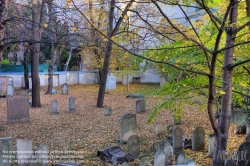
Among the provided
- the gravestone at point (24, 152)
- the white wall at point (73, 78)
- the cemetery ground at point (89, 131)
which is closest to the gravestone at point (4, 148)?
the gravestone at point (24, 152)

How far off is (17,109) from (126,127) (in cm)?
488

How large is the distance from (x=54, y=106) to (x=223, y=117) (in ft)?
31.0

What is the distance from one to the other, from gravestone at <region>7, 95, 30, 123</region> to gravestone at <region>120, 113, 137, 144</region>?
15.0 ft

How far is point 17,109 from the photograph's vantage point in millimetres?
10102

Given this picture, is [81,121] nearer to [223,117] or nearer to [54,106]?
[54,106]

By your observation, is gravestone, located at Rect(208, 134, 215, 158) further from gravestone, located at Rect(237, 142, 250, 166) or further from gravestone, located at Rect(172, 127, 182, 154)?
gravestone, located at Rect(237, 142, 250, 166)

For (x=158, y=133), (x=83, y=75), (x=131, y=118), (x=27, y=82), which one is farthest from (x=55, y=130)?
(x=83, y=75)

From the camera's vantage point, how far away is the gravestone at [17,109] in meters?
9.91

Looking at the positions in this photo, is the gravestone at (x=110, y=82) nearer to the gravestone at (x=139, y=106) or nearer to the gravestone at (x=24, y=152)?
the gravestone at (x=139, y=106)

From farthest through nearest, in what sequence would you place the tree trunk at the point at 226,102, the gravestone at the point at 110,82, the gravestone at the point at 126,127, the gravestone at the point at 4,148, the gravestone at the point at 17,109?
the gravestone at the point at 110,82
the gravestone at the point at 17,109
the gravestone at the point at 126,127
the gravestone at the point at 4,148
the tree trunk at the point at 226,102

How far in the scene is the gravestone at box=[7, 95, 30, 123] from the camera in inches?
390

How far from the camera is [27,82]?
22.0 m

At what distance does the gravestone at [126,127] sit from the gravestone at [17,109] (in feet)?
15.0

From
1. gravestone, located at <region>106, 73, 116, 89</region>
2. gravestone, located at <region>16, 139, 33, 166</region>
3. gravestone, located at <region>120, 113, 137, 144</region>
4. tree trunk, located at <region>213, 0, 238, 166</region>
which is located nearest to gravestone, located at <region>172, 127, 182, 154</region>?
gravestone, located at <region>120, 113, 137, 144</region>
